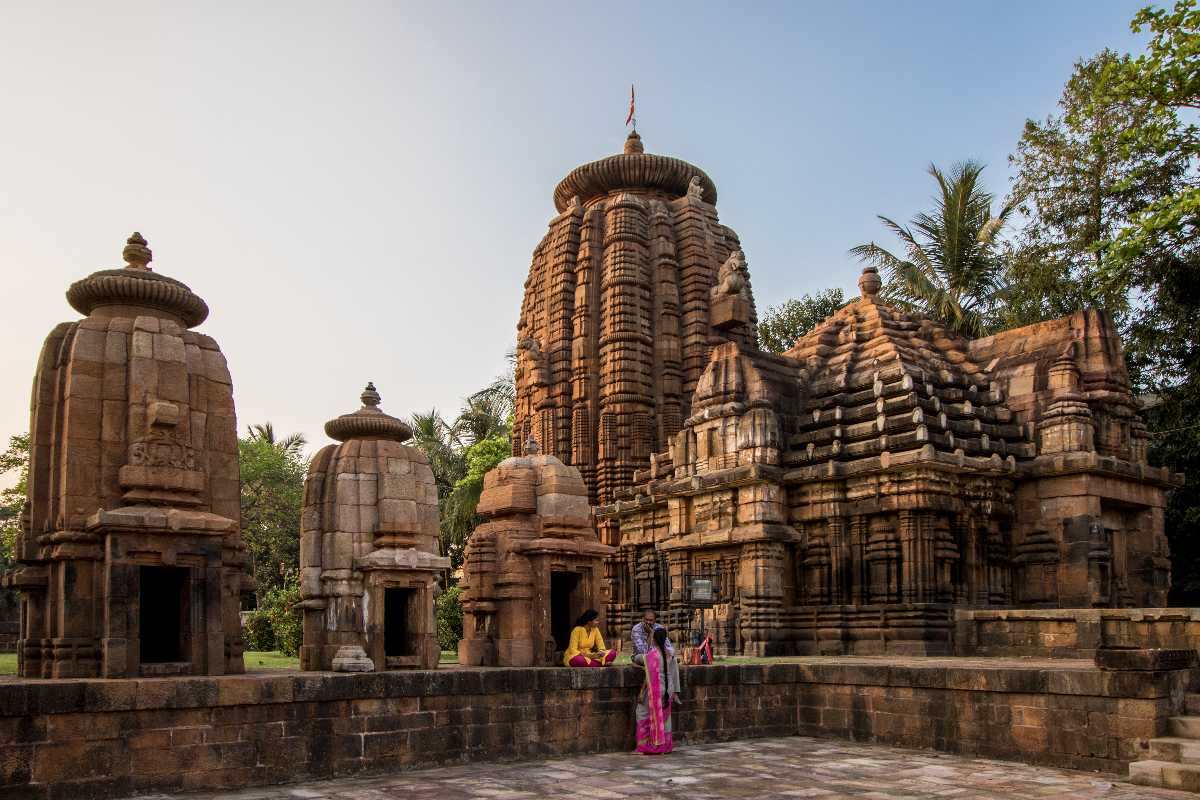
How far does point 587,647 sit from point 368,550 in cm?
319

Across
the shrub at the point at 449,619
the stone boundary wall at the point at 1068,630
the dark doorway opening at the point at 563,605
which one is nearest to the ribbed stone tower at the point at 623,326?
the shrub at the point at 449,619

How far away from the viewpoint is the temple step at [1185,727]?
10773mm

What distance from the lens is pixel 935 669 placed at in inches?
517

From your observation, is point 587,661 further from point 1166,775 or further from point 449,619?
point 449,619

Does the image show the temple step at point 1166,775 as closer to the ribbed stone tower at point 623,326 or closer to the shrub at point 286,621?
the shrub at point 286,621

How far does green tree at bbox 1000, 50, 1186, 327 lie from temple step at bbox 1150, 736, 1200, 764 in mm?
18331

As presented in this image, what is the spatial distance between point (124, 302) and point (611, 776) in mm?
7622

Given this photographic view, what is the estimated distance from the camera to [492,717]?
40.1 ft

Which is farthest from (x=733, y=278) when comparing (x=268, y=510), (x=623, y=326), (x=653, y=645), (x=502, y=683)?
(x=268, y=510)

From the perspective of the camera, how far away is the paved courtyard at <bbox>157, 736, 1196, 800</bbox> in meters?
10.1

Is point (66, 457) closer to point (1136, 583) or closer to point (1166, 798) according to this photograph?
point (1166, 798)

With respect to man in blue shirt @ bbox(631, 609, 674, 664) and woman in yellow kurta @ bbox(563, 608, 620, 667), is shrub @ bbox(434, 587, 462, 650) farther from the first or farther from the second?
man in blue shirt @ bbox(631, 609, 674, 664)

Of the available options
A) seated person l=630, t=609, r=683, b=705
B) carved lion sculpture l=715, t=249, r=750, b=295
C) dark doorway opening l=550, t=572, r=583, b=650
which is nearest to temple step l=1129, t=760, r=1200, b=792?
seated person l=630, t=609, r=683, b=705

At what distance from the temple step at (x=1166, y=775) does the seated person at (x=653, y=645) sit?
4988mm
